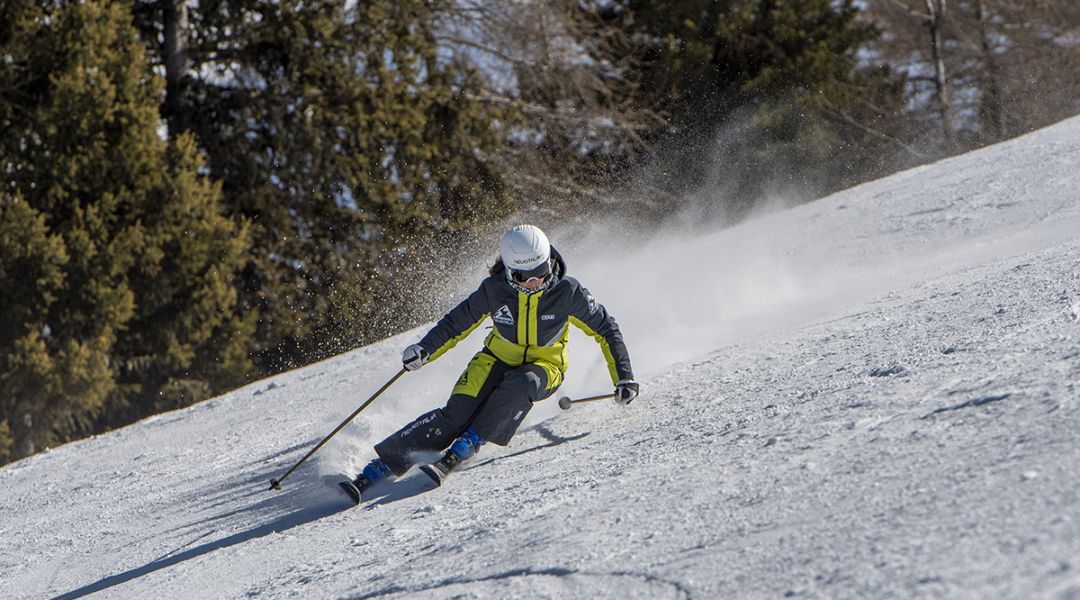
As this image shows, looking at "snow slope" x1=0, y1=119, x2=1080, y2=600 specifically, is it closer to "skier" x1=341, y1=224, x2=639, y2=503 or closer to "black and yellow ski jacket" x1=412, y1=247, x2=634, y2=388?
"skier" x1=341, y1=224, x2=639, y2=503

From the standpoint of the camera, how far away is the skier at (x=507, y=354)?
4.79 m

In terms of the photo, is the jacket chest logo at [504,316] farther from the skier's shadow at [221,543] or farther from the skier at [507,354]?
the skier's shadow at [221,543]

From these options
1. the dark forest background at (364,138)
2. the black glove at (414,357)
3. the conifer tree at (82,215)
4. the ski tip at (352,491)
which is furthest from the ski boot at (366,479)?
the conifer tree at (82,215)

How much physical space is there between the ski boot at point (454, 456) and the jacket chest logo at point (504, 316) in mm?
544

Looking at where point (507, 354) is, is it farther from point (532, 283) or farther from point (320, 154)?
point (320, 154)

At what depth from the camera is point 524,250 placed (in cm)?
491

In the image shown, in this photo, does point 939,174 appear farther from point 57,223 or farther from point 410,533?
point 57,223

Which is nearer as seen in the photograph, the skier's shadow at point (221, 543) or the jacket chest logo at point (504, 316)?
the skier's shadow at point (221, 543)

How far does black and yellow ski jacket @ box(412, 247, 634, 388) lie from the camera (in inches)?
199

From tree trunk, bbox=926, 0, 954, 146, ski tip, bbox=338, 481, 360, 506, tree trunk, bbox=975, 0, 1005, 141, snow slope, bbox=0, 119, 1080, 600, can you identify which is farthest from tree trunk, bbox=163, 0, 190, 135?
tree trunk, bbox=975, 0, 1005, 141

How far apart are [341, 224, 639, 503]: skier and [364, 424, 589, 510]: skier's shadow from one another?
0.17 feet

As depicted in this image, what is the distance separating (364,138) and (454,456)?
1281 centimetres

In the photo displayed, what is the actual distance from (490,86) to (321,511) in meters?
15.3

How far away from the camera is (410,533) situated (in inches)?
153
